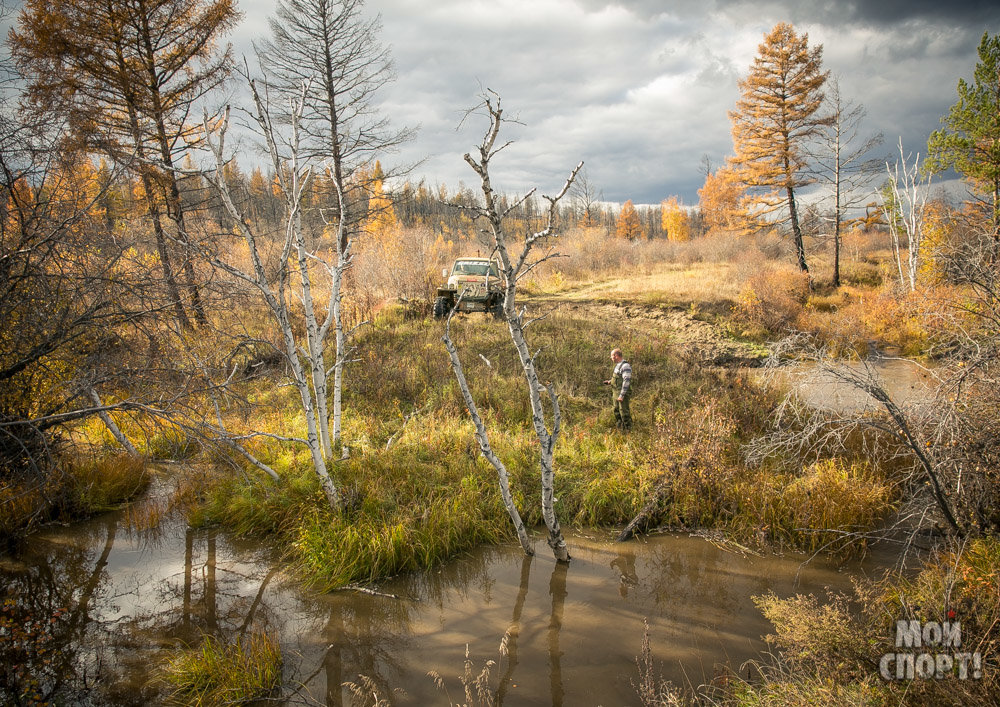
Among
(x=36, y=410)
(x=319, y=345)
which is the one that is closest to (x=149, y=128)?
(x=36, y=410)

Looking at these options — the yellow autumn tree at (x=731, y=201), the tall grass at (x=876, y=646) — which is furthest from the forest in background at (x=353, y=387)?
the yellow autumn tree at (x=731, y=201)

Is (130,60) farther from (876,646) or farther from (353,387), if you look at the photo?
(876,646)

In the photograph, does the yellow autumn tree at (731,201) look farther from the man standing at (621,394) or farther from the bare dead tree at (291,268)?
the bare dead tree at (291,268)

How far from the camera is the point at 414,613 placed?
5090mm

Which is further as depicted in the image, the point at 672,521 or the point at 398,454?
the point at 398,454

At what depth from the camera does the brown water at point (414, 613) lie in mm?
4180

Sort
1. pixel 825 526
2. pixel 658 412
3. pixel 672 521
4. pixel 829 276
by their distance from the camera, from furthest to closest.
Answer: pixel 829 276 < pixel 658 412 < pixel 672 521 < pixel 825 526

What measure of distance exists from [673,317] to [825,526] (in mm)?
10826

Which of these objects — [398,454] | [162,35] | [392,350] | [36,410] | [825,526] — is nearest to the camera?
[36,410]

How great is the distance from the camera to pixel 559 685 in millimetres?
4074

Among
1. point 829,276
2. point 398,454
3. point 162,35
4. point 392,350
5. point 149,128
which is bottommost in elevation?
point 398,454

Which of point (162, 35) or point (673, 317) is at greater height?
point (162, 35)

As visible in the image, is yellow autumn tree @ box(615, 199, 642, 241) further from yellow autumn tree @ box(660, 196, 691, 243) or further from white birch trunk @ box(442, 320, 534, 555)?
white birch trunk @ box(442, 320, 534, 555)

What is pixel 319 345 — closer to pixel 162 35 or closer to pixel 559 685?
pixel 559 685
